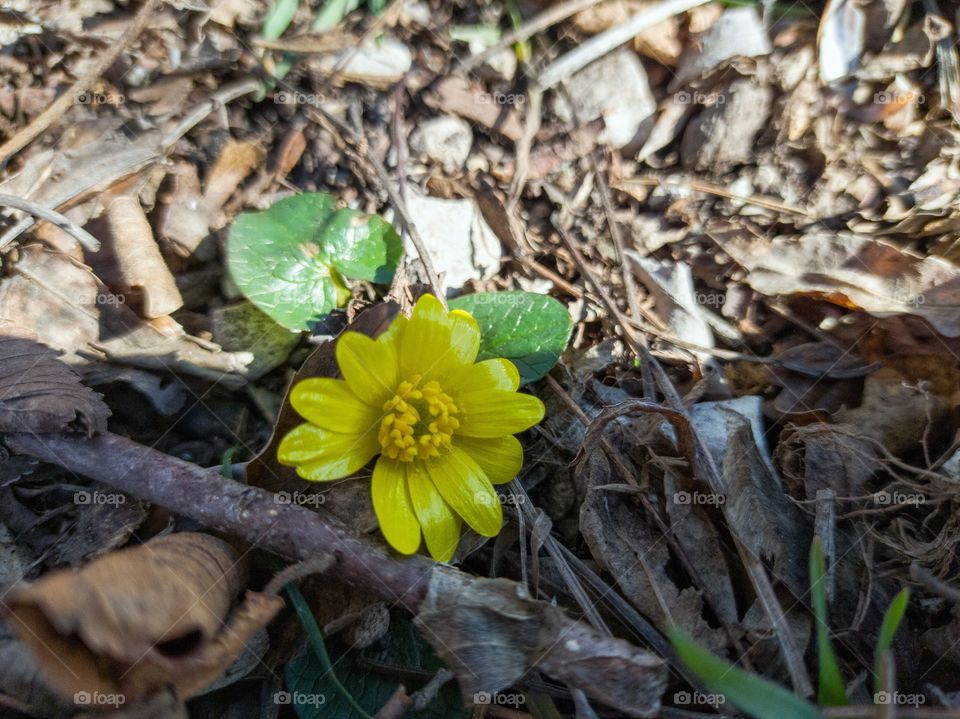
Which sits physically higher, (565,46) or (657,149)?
(565,46)

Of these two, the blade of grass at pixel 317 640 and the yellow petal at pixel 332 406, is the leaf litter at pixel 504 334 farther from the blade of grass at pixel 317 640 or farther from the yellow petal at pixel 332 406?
the yellow petal at pixel 332 406

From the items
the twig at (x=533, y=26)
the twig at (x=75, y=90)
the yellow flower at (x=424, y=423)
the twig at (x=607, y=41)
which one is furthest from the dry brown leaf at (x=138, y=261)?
the twig at (x=607, y=41)

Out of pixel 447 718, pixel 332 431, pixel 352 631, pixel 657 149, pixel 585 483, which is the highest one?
pixel 657 149

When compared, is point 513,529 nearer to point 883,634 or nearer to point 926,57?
point 883,634

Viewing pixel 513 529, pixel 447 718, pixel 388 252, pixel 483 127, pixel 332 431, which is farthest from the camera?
pixel 483 127

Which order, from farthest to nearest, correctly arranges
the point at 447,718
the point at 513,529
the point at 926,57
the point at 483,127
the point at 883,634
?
1. the point at 483,127
2. the point at 926,57
3. the point at 513,529
4. the point at 447,718
5. the point at 883,634

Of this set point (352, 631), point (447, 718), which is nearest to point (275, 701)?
point (352, 631)

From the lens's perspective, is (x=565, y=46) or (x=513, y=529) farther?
(x=565, y=46)

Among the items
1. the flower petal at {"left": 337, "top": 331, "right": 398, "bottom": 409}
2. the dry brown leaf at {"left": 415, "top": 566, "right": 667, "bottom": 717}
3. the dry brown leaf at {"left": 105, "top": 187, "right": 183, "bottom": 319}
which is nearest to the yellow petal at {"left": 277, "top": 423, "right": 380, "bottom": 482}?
the flower petal at {"left": 337, "top": 331, "right": 398, "bottom": 409}
